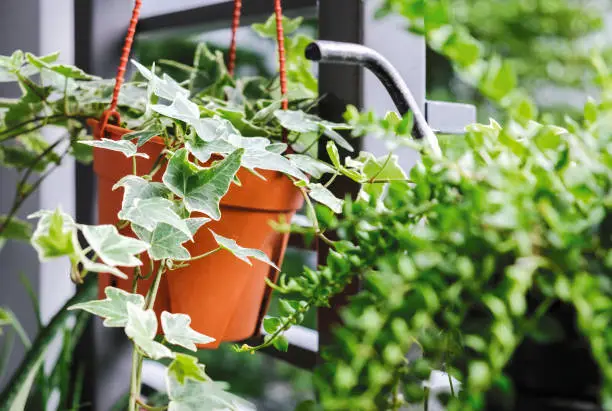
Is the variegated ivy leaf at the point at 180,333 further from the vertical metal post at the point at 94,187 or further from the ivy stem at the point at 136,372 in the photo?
the vertical metal post at the point at 94,187

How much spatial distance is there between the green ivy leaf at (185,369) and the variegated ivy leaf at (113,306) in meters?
0.05

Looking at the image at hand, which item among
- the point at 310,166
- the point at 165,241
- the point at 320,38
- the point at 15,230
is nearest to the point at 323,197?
the point at 310,166

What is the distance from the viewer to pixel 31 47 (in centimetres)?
127

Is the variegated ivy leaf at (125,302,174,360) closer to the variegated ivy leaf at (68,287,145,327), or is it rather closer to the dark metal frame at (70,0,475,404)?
the variegated ivy leaf at (68,287,145,327)

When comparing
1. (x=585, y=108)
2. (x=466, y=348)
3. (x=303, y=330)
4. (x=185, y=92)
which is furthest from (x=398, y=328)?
(x=303, y=330)

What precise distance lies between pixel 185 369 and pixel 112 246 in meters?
0.12

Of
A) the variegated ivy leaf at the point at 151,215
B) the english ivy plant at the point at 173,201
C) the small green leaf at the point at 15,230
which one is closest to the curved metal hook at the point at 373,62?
the english ivy plant at the point at 173,201

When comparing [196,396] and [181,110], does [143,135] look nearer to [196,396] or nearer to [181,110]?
[181,110]

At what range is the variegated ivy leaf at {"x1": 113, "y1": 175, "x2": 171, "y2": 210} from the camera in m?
0.48

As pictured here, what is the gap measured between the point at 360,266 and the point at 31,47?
117cm

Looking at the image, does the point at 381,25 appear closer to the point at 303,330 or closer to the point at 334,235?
the point at 334,235

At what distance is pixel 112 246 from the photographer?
42 centimetres

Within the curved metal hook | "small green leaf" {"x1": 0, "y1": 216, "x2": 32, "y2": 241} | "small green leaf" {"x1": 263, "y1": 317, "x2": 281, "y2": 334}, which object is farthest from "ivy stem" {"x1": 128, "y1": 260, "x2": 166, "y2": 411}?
"small green leaf" {"x1": 0, "y1": 216, "x2": 32, "y2": 241}

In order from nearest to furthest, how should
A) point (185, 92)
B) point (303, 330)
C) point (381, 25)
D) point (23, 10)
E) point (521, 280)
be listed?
1. point (521, 280)
2. point (185, 92)
3. point (381, 25)
4. point (303, 330)
5. point (23, 10)
